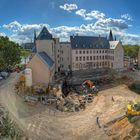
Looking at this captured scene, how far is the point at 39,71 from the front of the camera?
51.9 meters

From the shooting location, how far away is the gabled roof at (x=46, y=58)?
170 feet

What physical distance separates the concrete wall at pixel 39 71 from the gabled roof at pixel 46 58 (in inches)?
37.1

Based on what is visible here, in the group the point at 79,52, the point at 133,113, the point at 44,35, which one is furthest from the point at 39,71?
the point at 133,113

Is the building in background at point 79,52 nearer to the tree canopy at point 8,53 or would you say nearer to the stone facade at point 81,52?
the stone facade at point 81,52

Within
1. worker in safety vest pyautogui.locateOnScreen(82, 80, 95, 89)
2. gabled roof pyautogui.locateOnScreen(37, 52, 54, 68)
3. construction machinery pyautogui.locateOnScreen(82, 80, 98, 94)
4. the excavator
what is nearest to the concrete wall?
gabled roof pyautogui.locateOnScreen(37, 52, 54, 68)

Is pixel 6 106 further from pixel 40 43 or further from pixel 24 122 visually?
pixel 40 43

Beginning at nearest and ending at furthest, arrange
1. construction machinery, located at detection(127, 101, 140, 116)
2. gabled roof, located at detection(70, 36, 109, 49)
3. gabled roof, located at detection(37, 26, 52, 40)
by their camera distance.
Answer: construction machinery, located at detection(127, 101, 140, 116), gabled roof, located at detection(37, 26, 52, 40), gabled roof, located at detection(70, 36, 109, 49)

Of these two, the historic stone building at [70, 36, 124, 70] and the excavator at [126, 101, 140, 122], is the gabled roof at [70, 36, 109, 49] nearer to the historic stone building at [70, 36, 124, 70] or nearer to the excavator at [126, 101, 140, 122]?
the historic stone building at [70, 36, 124, 70]

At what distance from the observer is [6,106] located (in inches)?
1642

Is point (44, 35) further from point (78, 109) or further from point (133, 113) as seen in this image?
point (133, 113)

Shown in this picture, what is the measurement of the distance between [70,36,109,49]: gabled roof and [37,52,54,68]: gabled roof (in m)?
10.6

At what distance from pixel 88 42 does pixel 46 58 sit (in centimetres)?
1906

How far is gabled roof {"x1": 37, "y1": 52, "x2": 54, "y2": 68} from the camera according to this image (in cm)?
5191

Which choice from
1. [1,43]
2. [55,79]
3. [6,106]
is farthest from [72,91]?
[1,43]
